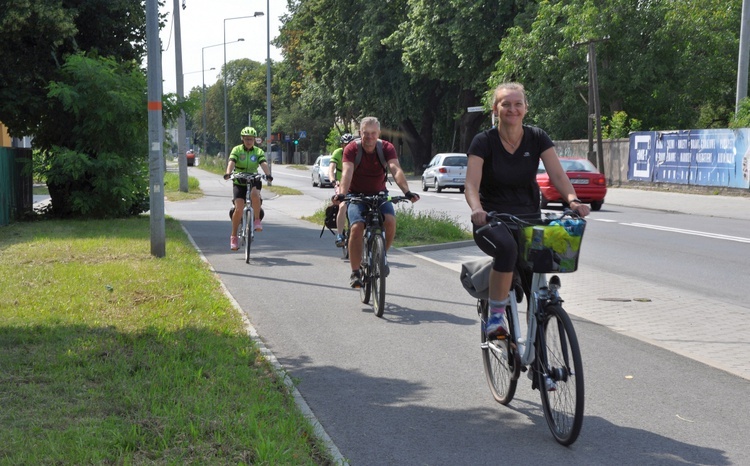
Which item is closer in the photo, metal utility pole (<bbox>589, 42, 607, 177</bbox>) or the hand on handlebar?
the hand on handlebar

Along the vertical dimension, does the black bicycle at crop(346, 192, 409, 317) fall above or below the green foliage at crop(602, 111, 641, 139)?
below

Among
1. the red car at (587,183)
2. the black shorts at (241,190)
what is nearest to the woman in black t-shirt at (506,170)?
the black shorts at (241,190)

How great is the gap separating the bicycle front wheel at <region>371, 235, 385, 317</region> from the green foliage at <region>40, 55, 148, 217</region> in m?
12.0

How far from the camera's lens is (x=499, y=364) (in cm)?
570

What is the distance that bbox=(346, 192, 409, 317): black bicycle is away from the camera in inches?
346

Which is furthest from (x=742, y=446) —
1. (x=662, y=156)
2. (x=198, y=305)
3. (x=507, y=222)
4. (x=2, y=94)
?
(x=662, y=156)

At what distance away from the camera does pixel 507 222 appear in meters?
5.22

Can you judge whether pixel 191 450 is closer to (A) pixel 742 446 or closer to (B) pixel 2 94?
(A) pixel 742 446

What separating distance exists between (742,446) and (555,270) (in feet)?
4.26

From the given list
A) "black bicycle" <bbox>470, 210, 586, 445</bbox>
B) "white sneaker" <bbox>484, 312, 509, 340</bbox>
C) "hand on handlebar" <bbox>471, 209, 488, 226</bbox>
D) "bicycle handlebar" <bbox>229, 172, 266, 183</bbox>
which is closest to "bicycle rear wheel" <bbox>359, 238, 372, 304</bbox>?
"white sneaker" <bbox>484, 312, 509, 340</bbox>

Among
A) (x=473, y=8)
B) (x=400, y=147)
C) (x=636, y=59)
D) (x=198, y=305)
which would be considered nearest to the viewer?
(x=198, y=305)

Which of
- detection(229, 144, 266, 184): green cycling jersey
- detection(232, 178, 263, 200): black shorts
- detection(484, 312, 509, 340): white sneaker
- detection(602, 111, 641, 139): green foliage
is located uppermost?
detection(602, 111, 641, 139): green foliage

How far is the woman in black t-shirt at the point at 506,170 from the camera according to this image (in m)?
5.27

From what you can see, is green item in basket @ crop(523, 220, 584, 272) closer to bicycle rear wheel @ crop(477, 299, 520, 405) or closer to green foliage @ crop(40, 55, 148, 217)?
bicycle rear wheel @ crop(477, 299, 520, 405)
